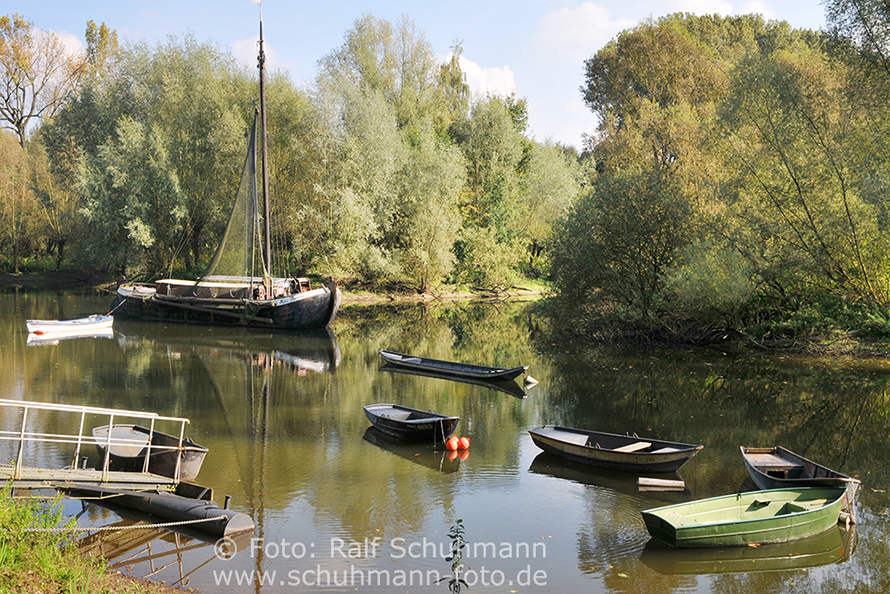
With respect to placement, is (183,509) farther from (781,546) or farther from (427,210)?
(427,210)

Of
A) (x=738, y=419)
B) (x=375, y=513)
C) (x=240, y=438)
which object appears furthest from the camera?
(x=738, y=419)

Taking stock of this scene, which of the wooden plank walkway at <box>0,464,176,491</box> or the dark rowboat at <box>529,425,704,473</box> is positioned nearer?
the wooden plank walkway at <box>0,464,176,491</box>

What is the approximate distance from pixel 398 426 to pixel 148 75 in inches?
1685

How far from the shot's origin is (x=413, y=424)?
14.2m

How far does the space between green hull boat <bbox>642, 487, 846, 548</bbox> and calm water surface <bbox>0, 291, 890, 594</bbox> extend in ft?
0.73

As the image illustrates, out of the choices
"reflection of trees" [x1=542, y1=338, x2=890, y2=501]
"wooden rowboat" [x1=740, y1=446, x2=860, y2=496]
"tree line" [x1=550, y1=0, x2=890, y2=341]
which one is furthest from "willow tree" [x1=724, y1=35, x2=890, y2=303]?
"wooden rowboat" [x1=740, y1=446, x2=860, y2=496]

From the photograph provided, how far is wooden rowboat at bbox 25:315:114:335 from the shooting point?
92.1ft

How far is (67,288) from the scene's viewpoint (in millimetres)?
52344

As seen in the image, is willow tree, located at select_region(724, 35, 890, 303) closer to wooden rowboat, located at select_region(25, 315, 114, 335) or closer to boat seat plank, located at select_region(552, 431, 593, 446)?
boat seat plank, located at select_region(552, 431, 593, 446)

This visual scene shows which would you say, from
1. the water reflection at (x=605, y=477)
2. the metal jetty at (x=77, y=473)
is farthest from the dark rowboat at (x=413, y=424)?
the metal jetty at (x=77, y=473)

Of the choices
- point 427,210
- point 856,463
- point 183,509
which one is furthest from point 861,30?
point 427,210

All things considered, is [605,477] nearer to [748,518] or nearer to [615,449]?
[615,449]

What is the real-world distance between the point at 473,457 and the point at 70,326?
76.6ft

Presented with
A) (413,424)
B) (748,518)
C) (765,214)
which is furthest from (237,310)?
(748,518)
